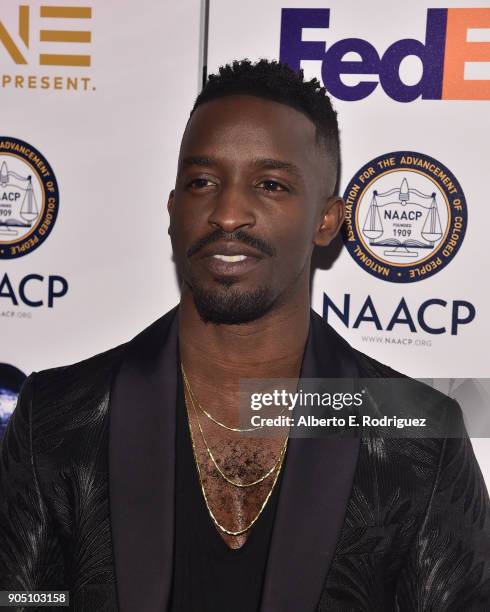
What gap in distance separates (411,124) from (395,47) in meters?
0.19

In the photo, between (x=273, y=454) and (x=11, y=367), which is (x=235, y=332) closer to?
(x=273, y=454)

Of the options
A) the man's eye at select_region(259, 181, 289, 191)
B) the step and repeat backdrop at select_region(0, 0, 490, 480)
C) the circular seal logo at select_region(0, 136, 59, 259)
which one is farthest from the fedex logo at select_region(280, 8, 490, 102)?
the circular seal logo at select_region(0, 136, 59, 259)

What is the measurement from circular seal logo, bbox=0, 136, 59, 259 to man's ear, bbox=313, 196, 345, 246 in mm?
710

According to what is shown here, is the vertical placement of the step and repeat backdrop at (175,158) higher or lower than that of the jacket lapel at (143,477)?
higher

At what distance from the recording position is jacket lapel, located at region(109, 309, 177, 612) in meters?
1.46

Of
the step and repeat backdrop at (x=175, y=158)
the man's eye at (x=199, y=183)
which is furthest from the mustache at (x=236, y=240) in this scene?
the step and repeat backdrop at (x=175, y=158)

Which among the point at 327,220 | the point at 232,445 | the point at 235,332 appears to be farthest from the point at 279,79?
the point at 232,445

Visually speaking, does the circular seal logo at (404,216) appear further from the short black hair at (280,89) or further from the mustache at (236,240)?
the mustache at (236,240)

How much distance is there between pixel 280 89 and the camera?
1592mm

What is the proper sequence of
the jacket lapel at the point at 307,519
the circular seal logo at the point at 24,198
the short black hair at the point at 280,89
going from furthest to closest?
the circular seal logo at the point at 24,198 → the short black hair at the point at 280,89 → the jacket lapel at the point at 307,519

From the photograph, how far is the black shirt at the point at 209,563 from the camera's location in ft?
4.78

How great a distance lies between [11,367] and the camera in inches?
76.5

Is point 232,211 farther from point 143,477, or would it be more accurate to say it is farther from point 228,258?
point 143,477

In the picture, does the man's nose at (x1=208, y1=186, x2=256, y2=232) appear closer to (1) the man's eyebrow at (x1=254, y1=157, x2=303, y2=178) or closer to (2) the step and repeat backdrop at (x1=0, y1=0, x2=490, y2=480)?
(1) the man's eyebrow at (x1=254, y1=157, x2=303, y2=178)
